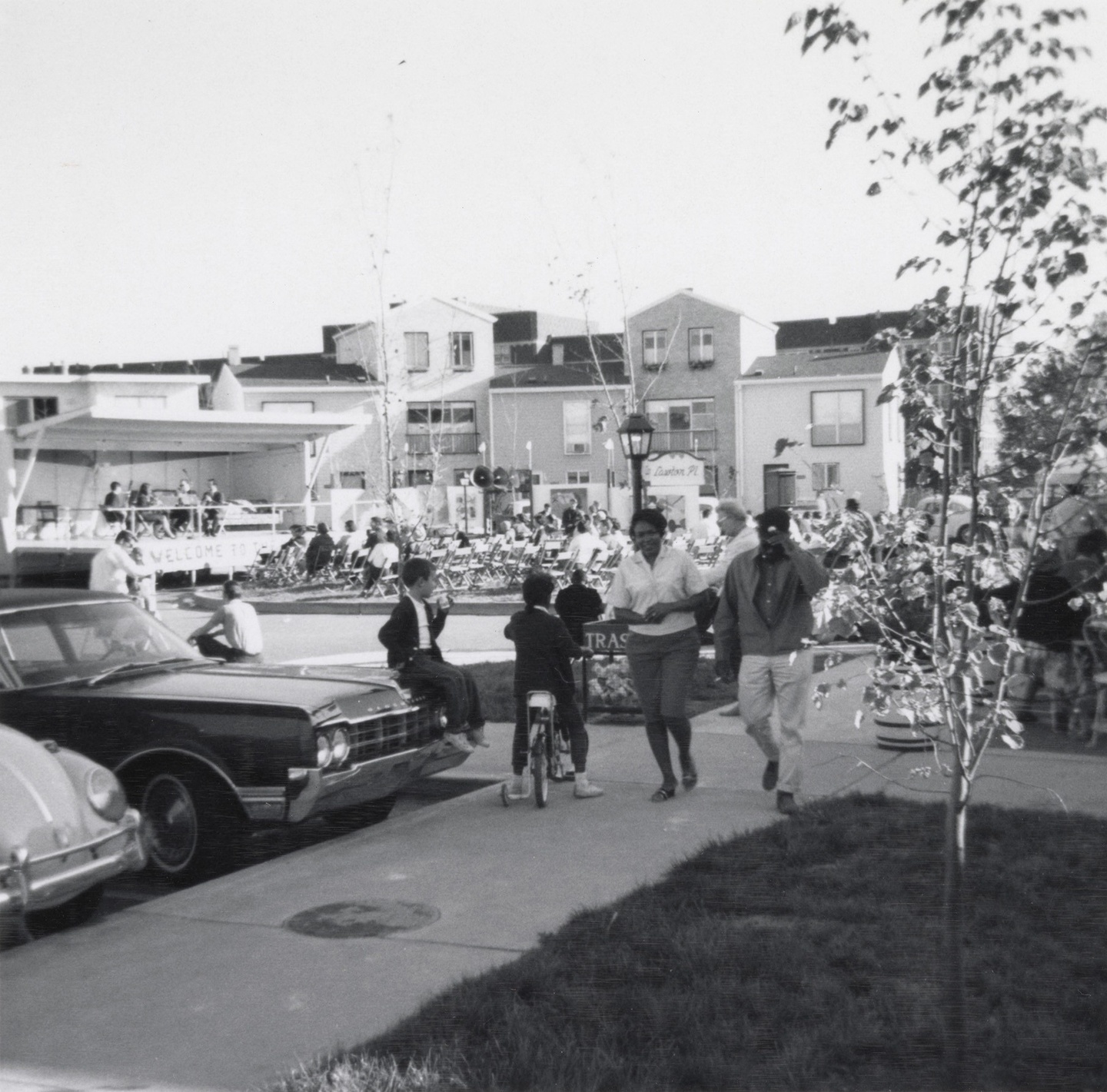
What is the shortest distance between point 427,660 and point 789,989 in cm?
386

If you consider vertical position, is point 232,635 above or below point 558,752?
above

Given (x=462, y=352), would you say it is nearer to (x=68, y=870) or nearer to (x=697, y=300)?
(x=697, y=300)

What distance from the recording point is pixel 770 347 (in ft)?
180

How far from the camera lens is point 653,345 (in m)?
51.9

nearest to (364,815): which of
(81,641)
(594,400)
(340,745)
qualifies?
(340,745)

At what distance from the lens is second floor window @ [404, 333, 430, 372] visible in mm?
52594

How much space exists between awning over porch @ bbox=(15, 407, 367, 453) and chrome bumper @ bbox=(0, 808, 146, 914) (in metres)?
24.3

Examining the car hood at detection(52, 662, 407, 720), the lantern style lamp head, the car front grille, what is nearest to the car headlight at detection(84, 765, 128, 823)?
the car hood at detection(52, 662, 407, 720)

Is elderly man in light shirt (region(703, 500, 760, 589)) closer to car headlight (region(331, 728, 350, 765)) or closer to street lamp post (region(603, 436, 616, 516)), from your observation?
car headlight (region(331, 728, 350, 765))

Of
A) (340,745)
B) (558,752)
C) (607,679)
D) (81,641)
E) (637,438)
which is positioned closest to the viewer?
(340,745)

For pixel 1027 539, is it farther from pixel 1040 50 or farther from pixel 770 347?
pixel 770 347

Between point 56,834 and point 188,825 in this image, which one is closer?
point 56,834

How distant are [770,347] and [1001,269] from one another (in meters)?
51.9

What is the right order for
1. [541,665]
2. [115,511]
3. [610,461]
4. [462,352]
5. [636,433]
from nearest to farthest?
[541,665]
[636,433]
[115,511]
[610,461]
[462,352]
